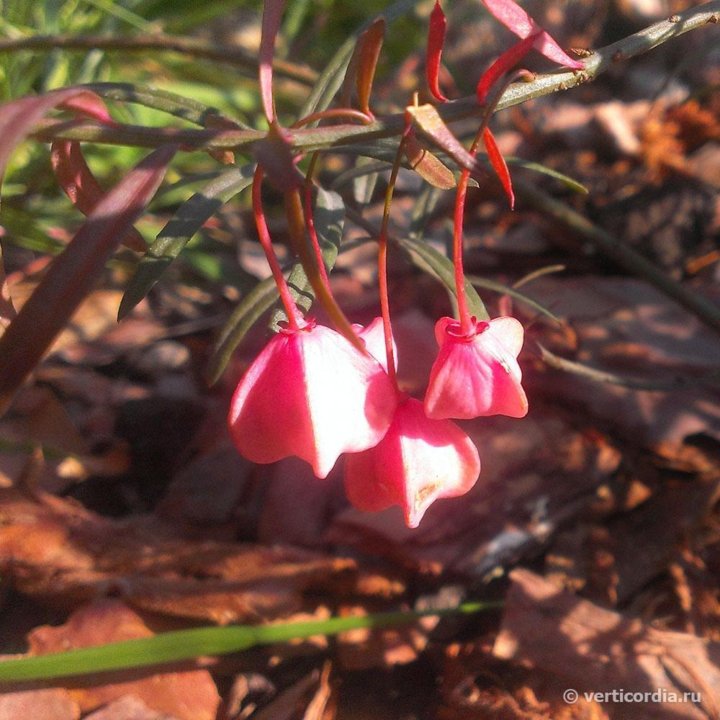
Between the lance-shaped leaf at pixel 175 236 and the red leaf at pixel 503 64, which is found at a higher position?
the red leaf at pixel 503 64

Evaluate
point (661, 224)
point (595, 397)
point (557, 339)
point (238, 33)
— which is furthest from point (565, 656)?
point (238, 33)

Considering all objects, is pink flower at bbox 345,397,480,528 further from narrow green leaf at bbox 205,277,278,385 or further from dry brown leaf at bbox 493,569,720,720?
dry brown leaf at bbox 493,569,720,720

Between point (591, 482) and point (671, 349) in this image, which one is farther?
point (671, 349)

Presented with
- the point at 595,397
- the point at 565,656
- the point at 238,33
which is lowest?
the point at 565,656

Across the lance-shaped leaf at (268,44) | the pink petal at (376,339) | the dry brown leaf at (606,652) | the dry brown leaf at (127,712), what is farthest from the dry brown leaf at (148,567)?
the lance-shaped leaf at (268,44)

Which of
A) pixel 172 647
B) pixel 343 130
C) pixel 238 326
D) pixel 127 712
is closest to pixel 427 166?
pixel 343 130

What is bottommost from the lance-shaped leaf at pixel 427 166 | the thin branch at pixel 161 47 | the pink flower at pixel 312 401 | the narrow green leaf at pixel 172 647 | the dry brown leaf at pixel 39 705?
the dry brown leaf at pixel 39 705

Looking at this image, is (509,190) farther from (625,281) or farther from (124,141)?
(625,281)

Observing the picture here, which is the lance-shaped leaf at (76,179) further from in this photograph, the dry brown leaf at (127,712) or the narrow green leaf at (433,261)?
the dry brown leaf at (127,712)
